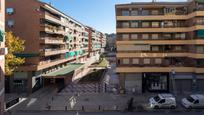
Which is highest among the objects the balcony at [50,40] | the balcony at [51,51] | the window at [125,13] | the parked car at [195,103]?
the window at [125,13]

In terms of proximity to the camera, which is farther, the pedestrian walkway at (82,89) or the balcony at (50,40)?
the balcony at (50,40)

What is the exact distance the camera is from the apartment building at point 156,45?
52969 millimetres

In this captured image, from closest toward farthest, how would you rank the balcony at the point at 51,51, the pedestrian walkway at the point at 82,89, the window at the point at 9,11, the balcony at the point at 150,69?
1. the balcony at the point at 150,69
2. the pedestrian walkway at the point at 82,89
3. the window at the point at 9,11
4. the balcony at the point at 51,51

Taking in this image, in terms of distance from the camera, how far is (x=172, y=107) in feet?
141

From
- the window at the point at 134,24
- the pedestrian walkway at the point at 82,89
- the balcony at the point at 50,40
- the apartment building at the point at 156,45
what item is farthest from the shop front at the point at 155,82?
the balcony at the point at 50,40

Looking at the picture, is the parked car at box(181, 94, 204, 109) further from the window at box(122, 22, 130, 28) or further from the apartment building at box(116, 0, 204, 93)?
the window at box(122, 22, 130, 28)

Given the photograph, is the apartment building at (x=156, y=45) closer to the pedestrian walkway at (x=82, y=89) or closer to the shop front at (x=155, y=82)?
the shop front at (x=155, y=82)

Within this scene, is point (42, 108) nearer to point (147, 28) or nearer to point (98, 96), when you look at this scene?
point (98, 96)

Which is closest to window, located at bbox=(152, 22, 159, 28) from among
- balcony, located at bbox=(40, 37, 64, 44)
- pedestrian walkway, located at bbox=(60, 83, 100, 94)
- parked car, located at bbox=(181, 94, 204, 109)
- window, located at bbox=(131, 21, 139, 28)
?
window, located at bbox=(131, 21, 139, 28)

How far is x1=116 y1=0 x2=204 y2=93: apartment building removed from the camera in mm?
52969

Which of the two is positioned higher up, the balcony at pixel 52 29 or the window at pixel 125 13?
the window at pixel 125 13

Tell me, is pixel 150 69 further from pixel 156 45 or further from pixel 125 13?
pixel 125 13

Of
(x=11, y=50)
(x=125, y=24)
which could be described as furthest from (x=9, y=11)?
(x=125, y=24)

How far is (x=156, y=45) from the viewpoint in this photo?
53.8 m
